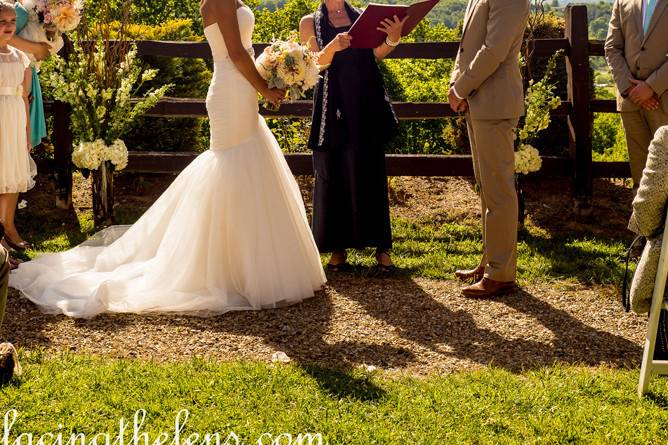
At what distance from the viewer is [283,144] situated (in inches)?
402

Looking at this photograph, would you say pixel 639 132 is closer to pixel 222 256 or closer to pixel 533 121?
pixel 533 121

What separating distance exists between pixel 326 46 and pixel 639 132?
2.51 metres

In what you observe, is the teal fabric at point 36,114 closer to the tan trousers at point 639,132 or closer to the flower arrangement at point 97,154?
the flower arrangement at point 97,154

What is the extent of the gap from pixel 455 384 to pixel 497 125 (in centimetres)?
204

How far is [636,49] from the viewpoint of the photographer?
21.3ft

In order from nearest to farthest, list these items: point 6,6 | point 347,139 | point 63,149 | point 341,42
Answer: point 341,42
point 6,6
point 347,139
point 63,149

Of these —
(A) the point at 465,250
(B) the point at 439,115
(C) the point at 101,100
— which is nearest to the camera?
(A) the point at 465,250

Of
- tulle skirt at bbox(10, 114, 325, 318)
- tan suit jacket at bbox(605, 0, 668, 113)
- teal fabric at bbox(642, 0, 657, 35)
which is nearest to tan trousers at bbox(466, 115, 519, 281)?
tulle skirt at bbox(10, 114, 325, 318)

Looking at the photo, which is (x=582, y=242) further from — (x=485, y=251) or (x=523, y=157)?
(x=485, y=251)

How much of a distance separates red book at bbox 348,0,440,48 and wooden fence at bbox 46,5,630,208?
2.08m

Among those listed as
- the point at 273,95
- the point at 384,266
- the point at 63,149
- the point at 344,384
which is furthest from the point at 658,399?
the point at 63,149

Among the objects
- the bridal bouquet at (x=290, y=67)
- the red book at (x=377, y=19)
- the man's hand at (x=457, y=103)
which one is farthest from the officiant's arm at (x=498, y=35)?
the bridal bouquet at (x=290, y=67)

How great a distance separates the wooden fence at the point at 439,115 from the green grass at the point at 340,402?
149 inches

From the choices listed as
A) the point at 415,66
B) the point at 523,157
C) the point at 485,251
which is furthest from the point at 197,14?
the point at 485,251
